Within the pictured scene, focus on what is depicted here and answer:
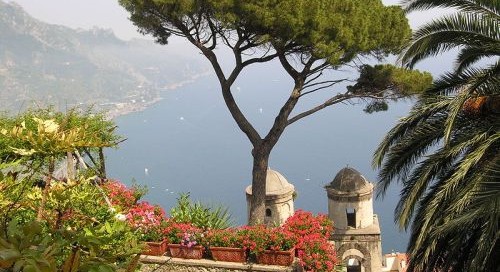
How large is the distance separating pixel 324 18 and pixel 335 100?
2.93 metres

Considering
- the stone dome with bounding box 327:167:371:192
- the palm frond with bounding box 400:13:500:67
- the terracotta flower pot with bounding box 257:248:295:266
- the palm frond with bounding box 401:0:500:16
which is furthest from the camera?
the stone dome with bounding box 327:167:371:192

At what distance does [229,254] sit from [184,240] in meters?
1.01

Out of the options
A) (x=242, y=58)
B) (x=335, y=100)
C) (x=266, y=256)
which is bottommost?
(x=266, y=256)

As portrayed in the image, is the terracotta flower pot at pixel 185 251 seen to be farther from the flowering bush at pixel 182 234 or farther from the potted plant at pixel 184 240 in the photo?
the flowering bush at pixel 182 234

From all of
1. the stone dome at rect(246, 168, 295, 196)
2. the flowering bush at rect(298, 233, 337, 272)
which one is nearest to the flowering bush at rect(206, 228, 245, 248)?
the flowering bush at rect(298, 233, 337, 272)

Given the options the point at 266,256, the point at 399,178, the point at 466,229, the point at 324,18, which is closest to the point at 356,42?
the point at 324,18

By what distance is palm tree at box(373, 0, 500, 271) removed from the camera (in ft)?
19.6

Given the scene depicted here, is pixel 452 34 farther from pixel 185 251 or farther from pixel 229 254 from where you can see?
pixel 185 251

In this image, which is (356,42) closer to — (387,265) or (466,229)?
(466,229)

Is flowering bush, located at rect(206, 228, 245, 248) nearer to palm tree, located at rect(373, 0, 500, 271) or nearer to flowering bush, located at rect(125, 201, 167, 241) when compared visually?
flowering bush, located at rect(125, 201, 167, 241)

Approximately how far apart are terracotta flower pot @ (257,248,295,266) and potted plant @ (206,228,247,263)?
423mm

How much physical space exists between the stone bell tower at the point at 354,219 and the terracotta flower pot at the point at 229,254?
7.78 meters

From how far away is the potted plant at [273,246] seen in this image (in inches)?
345

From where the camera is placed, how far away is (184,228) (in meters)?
9.62
